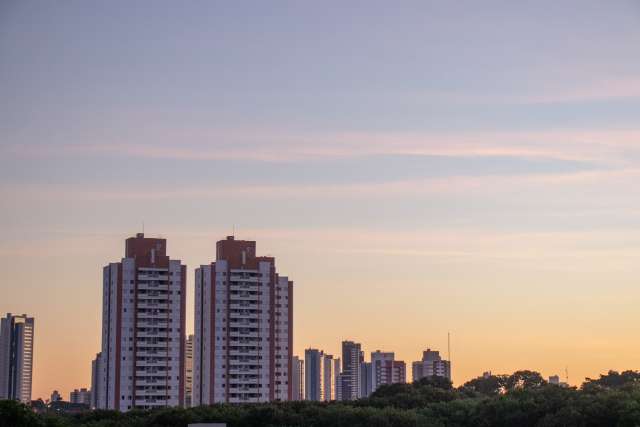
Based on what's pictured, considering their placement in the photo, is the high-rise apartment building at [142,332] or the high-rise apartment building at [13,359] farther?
the high-rise apartment building at [13,359]

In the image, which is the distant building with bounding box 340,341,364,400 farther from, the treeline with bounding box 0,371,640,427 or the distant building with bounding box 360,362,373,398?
the treeline with bounding box 0,371,640,427

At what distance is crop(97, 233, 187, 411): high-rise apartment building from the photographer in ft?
288

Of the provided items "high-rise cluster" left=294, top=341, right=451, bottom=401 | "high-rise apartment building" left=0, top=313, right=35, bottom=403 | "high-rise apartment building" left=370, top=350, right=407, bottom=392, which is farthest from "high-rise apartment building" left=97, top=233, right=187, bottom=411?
"high-rise apartment building" left=0, top=313, right=35, bottom=403

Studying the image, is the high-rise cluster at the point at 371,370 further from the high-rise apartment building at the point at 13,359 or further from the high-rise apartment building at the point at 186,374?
the high-rise apartment building at the point at 13,359

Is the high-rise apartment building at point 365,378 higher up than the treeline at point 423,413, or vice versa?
the high-rise apartment building at point 365,378

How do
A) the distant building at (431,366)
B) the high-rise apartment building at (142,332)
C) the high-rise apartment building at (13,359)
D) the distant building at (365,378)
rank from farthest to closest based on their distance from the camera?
the high-rise apartment building at (13,359) < the distant building at (365,378) < the distant building at (431,366) < the high-rise apartment building at (142,332)

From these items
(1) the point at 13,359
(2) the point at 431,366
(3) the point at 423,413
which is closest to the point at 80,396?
(1) the point at 13,359

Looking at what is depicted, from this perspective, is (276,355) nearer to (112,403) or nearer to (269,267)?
(269,267)

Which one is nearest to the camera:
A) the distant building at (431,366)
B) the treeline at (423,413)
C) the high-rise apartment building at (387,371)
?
the treeline at (423,413)

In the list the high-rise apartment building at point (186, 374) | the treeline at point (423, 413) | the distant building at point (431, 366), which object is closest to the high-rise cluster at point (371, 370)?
the distant building at point (431, 366)

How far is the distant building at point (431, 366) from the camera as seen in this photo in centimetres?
14925

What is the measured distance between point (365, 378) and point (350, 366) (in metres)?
18.7

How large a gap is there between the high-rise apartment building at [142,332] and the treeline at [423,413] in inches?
867

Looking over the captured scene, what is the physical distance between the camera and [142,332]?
88.0 meters
